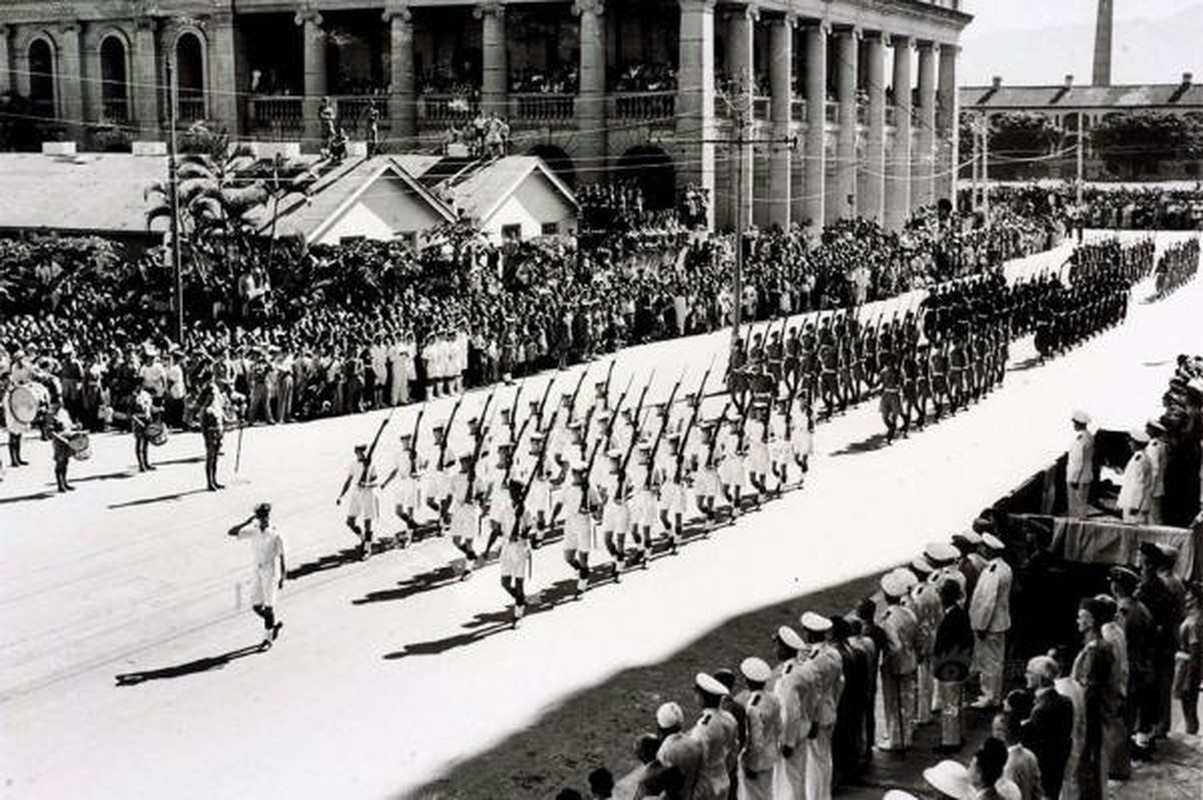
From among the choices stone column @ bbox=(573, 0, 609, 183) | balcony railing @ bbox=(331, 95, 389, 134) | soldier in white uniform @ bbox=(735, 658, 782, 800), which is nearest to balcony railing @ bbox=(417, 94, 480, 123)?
balcony railing @ bbox=(331, 95, 389, 134)

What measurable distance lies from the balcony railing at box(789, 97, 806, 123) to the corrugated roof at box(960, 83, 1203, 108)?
62832 millimetres

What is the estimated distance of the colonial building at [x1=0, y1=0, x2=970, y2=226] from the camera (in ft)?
153

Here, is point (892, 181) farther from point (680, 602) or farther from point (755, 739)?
point (755, 739)

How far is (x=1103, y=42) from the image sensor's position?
423 feet

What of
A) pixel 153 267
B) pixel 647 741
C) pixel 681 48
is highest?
pixel 681 48

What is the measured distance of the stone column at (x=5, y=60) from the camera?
5612 cm

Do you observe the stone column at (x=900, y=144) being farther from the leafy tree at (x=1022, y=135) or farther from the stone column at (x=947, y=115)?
the leafy tree at (x=1022, y=135)

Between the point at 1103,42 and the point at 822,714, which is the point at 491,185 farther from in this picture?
the point at 1103,42

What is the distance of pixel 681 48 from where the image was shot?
148 ft

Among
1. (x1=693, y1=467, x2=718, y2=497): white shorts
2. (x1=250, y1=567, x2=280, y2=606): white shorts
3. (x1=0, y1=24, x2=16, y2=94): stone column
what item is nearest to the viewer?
(x1=250, y1=567, x2=280, y2=606): white shorts

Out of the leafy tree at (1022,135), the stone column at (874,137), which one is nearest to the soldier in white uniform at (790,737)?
the stone column at (874,137)

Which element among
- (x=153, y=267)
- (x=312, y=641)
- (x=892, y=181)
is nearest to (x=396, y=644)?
(x=312, y=641)

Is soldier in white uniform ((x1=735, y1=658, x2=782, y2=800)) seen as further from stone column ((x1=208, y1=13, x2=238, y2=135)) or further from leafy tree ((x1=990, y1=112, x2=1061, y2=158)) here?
leafy tree ((x1=990, y1=112, x2=1061, y2=158))

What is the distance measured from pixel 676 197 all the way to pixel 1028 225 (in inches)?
955
